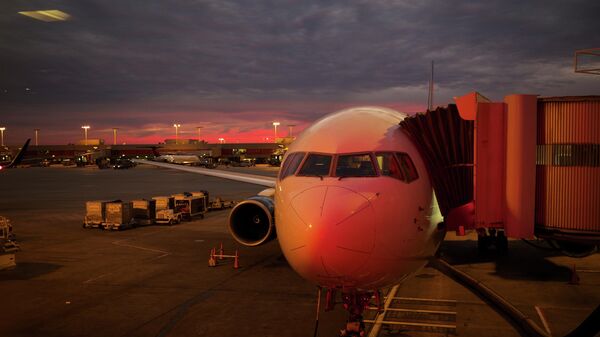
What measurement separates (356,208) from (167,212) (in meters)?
19.6

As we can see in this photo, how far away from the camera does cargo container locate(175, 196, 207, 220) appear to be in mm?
24797

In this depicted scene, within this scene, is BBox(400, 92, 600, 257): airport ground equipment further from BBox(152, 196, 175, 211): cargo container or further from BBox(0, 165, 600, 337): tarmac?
BBox(152, 196, 175, 211): cargo container

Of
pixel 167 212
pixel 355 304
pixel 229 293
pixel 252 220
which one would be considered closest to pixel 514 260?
pixel 252 220

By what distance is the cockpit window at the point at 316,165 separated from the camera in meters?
6.31

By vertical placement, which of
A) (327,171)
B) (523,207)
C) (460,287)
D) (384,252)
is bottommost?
(460,287)

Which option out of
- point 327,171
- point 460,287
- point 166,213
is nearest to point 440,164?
point 327,171

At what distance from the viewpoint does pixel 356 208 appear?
5379mm

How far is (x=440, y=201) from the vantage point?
6.77 metres

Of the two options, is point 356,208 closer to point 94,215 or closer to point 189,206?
point 94,215

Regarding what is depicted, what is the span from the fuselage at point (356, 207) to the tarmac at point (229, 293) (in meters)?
3.67

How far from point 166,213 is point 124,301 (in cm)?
1251

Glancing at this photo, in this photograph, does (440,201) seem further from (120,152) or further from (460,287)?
(120,152)

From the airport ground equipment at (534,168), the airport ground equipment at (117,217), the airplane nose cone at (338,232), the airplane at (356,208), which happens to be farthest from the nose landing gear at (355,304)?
the airport ground equipment at (117,217)

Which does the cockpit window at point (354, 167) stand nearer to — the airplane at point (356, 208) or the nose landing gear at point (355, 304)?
the airplane at point (356, 208)
